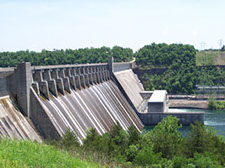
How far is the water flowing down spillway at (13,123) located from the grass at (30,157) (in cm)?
601

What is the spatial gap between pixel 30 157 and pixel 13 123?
35.0 ft

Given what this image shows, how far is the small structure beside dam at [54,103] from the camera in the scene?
97.4 ft

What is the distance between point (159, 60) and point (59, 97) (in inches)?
3245

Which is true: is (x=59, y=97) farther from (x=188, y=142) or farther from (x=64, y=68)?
(x=188, y=142)

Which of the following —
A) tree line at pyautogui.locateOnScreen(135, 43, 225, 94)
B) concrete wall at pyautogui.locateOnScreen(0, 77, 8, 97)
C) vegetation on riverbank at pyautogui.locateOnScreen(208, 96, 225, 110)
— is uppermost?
concrete wall at pyautogui.locateOnScreen(0, 77, 8, 97)

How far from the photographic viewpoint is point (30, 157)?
1791 cm

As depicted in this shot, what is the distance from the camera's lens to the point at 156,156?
2703 centimetres

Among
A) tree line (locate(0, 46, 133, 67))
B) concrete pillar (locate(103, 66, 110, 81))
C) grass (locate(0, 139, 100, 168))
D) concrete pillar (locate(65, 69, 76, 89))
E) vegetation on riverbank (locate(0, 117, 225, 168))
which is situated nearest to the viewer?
grass (locate(0, 139, 100, 168))

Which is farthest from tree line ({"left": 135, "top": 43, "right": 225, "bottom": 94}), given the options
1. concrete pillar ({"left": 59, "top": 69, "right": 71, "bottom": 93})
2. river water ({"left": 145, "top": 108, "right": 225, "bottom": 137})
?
concrete pillar ({"left": 59, "top": 69, "right": 71, "bottom": 93})

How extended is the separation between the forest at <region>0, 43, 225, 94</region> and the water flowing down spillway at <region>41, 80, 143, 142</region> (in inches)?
1672

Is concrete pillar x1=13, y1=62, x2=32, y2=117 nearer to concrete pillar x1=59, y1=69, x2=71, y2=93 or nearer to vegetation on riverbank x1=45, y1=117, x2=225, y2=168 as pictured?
vegetation on riverbank x1=45, y1=117, x2=225, y2=168

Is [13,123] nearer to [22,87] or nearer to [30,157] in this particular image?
[22,87]

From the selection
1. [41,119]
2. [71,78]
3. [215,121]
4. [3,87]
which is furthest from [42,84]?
[215,121]

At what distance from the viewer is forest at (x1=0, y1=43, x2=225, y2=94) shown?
101 m
